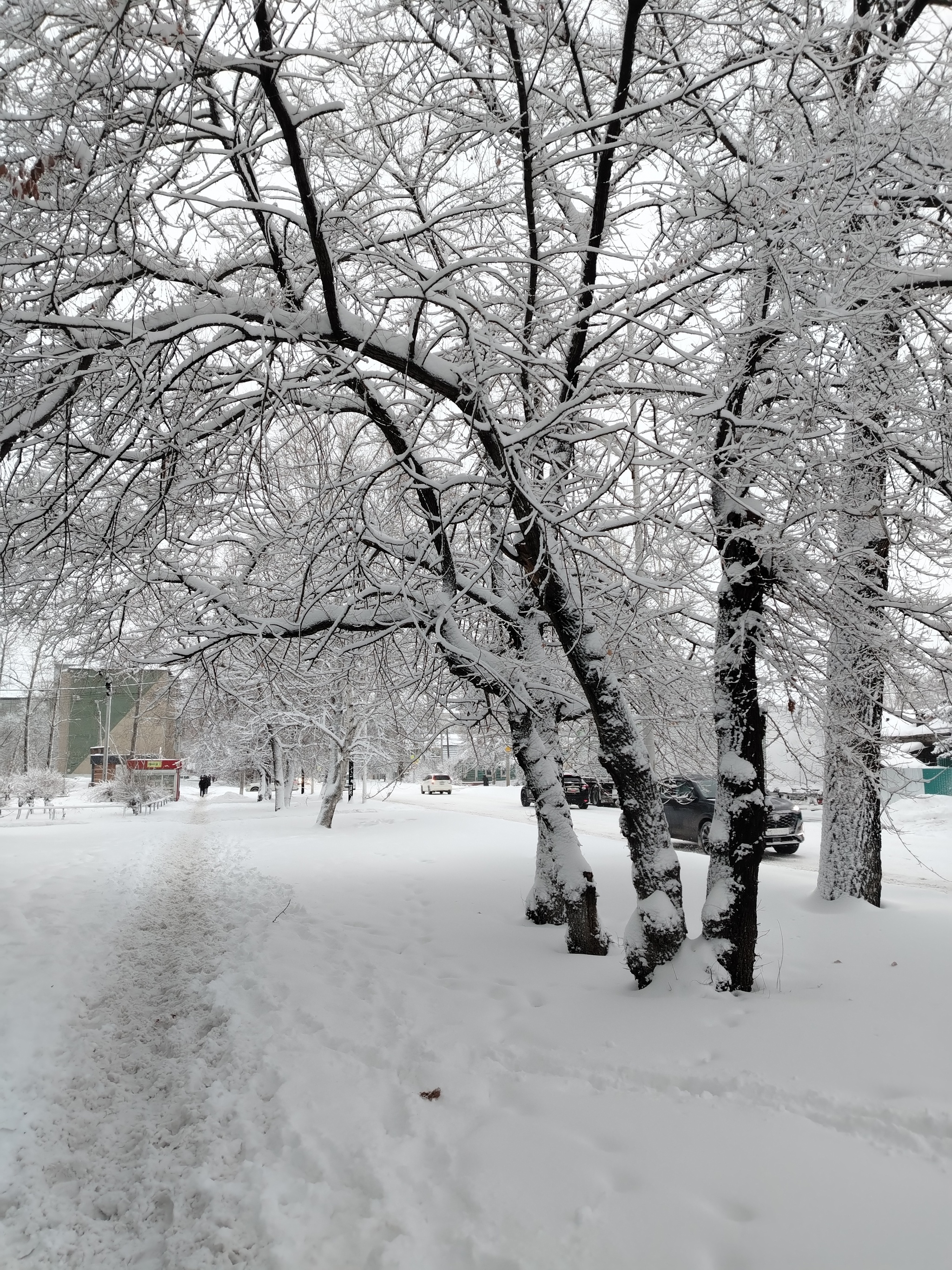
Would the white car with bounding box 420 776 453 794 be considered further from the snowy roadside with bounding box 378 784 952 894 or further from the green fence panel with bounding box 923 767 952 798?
the green fence panel with bounding box 923 767 952 798

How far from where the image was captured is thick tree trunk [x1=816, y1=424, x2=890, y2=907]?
5.30m

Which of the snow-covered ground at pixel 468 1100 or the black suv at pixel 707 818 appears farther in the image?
the black suv at pixel 707 818

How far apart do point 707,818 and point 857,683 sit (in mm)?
11939

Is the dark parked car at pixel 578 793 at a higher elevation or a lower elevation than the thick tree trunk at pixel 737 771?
lower

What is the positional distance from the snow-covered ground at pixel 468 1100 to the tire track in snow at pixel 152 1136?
2 centimetres

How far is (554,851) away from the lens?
22.3 ft

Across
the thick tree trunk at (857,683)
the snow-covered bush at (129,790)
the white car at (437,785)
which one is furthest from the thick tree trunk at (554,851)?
the white car at (437,785)

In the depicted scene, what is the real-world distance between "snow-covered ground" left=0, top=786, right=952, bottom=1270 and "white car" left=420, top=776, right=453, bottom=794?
1365 inches

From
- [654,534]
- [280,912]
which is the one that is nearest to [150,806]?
[280,912]

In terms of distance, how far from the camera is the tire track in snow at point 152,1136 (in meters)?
3.03

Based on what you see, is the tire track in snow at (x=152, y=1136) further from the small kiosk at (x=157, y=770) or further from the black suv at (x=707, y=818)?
the small kiosk at (x=157, y=770)

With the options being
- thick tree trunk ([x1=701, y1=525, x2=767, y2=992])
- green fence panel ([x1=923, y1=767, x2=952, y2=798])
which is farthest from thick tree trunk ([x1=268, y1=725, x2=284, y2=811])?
thick tree trunk ([x1=701, y1=525, x2=767, y2=992])

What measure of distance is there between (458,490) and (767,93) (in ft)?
12.5

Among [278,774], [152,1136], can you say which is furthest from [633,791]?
[278,774]
